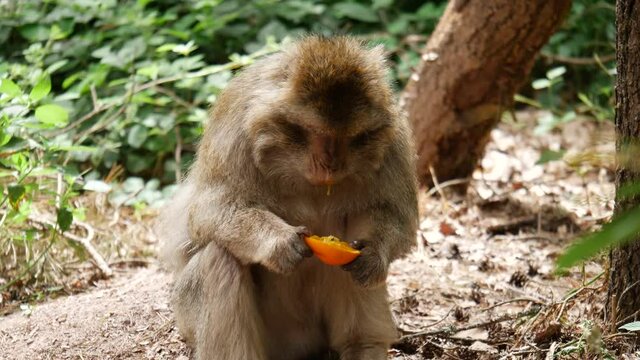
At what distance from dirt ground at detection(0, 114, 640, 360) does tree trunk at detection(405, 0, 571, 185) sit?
0.39 m

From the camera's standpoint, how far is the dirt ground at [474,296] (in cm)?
450

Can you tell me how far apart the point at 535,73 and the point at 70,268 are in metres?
6.72

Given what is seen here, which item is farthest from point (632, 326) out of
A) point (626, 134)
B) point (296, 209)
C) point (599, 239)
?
point (599, 239)

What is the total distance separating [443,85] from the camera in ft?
23.9

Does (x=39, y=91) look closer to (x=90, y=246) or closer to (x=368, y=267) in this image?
(x=90, y=246)

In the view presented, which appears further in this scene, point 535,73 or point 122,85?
point 535,73

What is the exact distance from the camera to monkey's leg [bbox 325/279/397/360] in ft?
14.2

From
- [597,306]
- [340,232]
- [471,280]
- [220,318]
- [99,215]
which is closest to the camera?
[220,318]

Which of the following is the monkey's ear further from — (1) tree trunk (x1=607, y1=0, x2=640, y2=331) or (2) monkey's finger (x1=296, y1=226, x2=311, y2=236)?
(1) tree trunk (x1=607, y1=0, x2=640, y2=331)

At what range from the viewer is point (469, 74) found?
7.16 m

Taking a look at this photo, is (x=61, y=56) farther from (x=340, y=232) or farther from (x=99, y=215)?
(x=340, y=232)

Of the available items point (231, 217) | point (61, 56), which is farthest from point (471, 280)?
point (61, 56)

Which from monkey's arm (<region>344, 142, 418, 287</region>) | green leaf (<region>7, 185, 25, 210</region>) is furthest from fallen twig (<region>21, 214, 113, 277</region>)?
monkey's arm (<region>344, 142, 418, 287</region>)

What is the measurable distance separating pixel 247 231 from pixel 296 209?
378 mm
